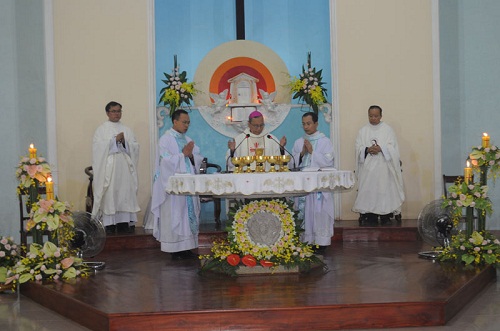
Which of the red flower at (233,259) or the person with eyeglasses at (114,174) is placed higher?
the person with eyeglasses at (114,174)

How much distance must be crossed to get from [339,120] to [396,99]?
38.9 inches

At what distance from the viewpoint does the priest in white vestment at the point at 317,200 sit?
8375mm

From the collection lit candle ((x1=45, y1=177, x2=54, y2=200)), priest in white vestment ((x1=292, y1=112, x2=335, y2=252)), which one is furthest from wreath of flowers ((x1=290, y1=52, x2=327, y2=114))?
lit candle ((x1=45, y1=177, x2=54, y2=200))

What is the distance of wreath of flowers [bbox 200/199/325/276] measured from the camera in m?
6.90

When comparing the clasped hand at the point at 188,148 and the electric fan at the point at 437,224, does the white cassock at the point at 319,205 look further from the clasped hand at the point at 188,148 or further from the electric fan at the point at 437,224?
the clasped hand at the point at 188,148

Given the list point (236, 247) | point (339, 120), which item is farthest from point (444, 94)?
point (236, 247)

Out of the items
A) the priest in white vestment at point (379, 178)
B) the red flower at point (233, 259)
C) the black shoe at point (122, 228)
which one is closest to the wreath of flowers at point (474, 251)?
the red flower at point (233, 259)

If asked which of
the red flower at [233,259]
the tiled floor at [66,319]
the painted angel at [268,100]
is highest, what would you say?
the painted angel at [268,100]

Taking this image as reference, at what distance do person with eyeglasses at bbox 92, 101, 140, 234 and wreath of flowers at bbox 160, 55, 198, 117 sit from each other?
930mm

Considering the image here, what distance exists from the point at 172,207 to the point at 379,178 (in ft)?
11.7

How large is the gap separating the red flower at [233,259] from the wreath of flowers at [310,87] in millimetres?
4557

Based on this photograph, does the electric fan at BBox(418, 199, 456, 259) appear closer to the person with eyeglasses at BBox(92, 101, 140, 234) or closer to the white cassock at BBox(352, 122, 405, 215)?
the white cassock at BBox(352, 122, 405, 215)

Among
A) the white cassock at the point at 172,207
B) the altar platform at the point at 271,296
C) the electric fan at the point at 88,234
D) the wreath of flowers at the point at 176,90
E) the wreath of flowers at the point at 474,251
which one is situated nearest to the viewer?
the altar platform at the point at 271,296

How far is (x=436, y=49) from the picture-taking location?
11.0 meters
